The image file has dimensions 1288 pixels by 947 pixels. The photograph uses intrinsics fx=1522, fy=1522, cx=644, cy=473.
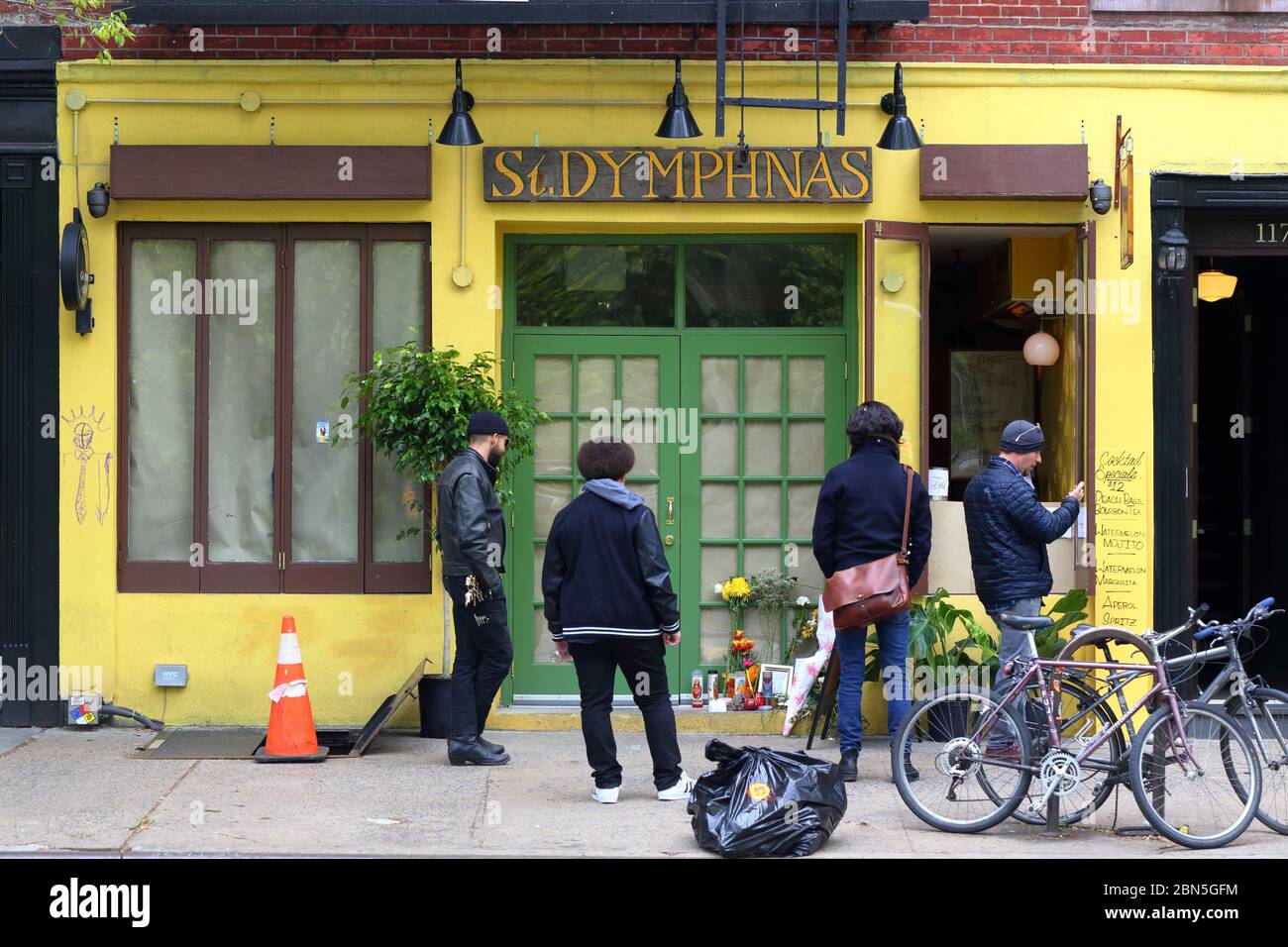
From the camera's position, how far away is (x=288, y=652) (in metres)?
9.02

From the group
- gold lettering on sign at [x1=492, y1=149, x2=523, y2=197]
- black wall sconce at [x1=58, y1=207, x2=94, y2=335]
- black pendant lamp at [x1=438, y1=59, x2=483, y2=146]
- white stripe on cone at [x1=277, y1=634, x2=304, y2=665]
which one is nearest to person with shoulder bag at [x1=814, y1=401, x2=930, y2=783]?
gold lettering on sign at [x1=492, y1=149, x2=523, y2=197]

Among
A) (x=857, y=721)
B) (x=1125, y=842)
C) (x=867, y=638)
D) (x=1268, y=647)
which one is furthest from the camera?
(x=1268, y=647)

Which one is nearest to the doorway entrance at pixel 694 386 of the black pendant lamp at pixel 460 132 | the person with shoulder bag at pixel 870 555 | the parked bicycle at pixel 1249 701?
the black pendant lamp at pixel 460 132

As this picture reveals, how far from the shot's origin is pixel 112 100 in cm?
973

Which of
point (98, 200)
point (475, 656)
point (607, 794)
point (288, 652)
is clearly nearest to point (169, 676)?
point (288, 652)

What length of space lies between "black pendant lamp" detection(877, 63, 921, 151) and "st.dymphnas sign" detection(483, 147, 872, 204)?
1.05 feet

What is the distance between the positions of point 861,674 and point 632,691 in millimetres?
1543

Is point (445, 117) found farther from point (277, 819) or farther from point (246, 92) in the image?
point (277, 819)

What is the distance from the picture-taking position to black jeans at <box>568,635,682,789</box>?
25.1 ft

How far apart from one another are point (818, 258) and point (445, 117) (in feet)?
8.56

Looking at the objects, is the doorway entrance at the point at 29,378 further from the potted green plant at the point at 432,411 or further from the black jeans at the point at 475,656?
the black jeans at the point at 475,656

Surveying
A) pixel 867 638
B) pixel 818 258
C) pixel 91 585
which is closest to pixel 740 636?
pixel 867 638

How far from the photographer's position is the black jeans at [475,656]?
868 cm

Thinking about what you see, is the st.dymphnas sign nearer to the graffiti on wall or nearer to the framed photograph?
the graffiti on wall
